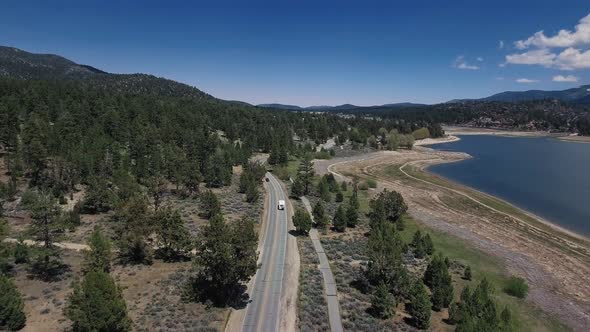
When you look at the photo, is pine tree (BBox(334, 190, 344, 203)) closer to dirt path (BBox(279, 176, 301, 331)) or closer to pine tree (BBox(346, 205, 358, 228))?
pine tree (BBox(346, 205, 358, 228))

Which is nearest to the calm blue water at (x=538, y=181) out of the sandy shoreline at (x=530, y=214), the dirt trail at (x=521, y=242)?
the sandy shoreline at (x=530, y=214)

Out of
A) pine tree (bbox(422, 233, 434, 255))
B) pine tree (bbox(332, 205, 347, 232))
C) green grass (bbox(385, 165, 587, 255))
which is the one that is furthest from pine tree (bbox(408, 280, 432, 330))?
green grass (bbox(385, 165, 587, 255))

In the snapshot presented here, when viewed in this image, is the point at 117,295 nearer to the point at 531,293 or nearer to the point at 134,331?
the point at 134,331

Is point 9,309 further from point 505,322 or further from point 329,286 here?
point 505,322

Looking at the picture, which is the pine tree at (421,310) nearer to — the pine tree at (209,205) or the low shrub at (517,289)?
the low shrub at (517,289)

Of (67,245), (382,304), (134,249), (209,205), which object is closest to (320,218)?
(209,205)

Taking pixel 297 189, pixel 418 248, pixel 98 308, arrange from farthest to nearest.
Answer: pixel 297 189 → pixel 418 248 → pixel 98 308

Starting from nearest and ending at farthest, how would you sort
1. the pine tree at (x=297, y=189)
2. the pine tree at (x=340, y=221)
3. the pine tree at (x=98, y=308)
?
the pine tree at (x=98, y=308) → the pine tree at (x=340, y=221) → the pine tree at (x=297, y=189)

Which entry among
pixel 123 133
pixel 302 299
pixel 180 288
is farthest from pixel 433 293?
pixel 123 133
